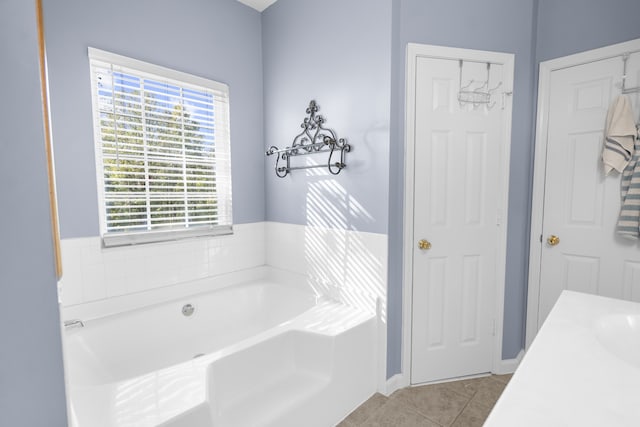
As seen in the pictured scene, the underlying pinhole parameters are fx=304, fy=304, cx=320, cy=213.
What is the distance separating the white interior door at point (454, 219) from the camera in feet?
6.36

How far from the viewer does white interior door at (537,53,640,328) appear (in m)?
1.85

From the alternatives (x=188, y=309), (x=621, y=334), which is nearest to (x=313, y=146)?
(x=188, y=309)

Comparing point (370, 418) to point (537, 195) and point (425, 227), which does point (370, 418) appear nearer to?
point (425, 227)

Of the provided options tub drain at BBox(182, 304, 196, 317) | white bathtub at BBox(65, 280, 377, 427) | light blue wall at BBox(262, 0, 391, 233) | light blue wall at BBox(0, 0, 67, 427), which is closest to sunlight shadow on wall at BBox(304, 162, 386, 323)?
light blue wall at BBox(262, 0, 391, 233)

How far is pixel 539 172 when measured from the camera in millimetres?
2105

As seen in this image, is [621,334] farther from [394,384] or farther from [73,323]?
[73,323]

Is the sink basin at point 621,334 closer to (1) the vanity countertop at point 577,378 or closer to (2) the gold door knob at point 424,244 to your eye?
(1) the vanity countertop at point 577,378

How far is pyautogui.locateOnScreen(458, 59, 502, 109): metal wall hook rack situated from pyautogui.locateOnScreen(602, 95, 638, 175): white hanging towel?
0.64 meters

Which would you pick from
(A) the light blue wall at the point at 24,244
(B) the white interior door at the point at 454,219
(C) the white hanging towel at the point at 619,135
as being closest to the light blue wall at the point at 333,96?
(B) the white interior door at the point at 454,219

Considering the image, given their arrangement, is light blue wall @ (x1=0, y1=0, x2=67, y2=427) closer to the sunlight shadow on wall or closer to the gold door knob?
the sunlight shadow on wall

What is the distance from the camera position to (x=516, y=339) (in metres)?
2.21

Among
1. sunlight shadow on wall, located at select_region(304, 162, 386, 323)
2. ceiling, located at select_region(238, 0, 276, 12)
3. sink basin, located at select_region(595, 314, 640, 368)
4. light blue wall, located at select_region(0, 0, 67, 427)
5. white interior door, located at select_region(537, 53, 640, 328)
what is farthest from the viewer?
ceiling, located at select_region(238, 0, 276, 12)

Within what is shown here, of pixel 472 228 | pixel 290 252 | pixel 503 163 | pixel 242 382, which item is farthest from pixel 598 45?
pixel 242 382

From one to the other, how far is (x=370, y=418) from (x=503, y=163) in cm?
181
